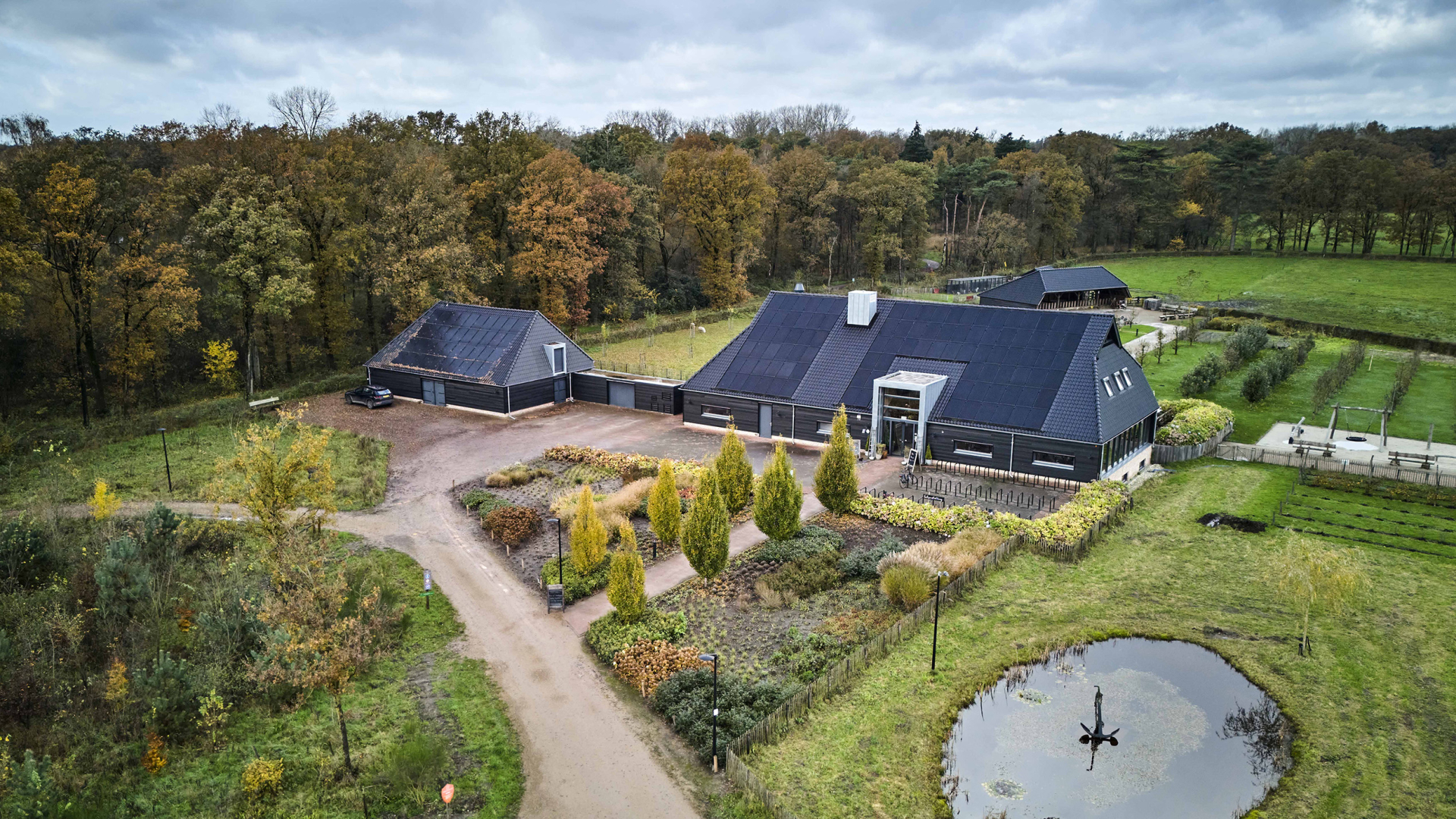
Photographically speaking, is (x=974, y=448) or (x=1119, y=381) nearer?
(x=974, y=448)

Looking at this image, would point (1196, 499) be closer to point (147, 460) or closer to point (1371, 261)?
point (147, 460)

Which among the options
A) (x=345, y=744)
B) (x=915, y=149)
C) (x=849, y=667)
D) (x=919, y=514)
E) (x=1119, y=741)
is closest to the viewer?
(x=345, y=744)

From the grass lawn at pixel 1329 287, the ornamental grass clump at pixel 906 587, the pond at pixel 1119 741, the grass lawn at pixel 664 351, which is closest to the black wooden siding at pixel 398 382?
the grass lawn at pixel 664 351

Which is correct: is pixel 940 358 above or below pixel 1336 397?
above

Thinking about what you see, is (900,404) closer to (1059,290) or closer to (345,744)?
(345,744)

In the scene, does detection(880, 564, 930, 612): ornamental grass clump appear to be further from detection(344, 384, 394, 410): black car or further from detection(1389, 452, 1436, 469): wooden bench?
detection(344, 384, 394, 410): black car

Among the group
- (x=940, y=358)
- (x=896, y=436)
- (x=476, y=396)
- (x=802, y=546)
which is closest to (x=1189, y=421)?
(x=940, y=358)
